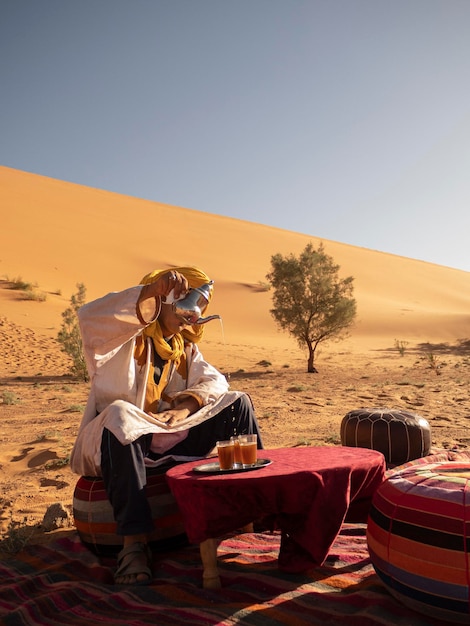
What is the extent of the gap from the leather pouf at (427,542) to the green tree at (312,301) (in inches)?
547

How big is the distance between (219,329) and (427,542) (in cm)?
2547

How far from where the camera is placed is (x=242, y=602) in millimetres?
2600

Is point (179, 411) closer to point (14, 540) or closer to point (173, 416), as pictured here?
point (173, 416)

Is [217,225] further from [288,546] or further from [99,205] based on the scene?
[288,546]

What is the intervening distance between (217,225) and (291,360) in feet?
128

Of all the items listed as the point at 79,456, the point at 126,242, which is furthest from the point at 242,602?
the point at 126,242

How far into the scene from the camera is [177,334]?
4082 millimetres

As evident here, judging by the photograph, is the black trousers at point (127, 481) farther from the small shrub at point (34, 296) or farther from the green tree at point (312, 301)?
the small shrub at point (34, 296)

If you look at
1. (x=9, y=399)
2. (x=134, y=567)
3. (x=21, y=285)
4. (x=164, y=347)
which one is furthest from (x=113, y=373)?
(x=21, y=285)

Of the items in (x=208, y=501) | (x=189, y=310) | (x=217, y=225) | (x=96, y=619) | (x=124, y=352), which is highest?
(x=217, y=225)

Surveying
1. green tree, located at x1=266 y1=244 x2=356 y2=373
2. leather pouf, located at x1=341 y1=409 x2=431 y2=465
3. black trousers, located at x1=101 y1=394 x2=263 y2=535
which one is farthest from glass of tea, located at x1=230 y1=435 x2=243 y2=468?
green tree, located at x1=266 y1=244 x2=356 y2=373

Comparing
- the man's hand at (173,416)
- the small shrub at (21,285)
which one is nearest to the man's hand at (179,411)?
the man's hand at (173,416)

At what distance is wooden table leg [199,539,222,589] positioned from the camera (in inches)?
110

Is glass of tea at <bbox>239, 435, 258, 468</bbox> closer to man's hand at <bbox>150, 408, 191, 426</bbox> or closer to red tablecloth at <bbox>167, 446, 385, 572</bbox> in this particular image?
red tablecloth at <bbox>167, 446, 385, 572</bbox>
